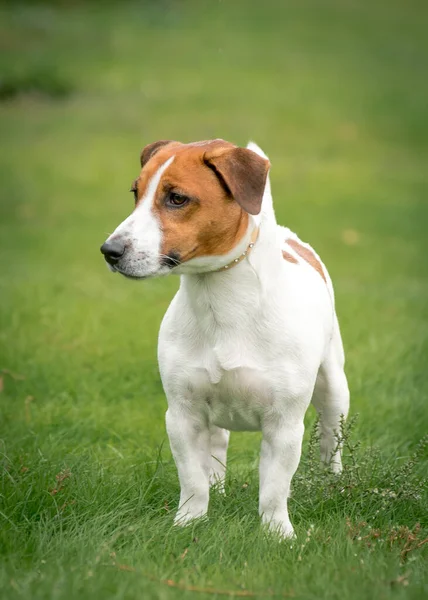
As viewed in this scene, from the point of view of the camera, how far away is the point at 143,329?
920 centimetres

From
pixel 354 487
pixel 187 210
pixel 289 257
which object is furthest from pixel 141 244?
pixel 354 487

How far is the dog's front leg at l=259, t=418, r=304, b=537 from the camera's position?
476 centimetres

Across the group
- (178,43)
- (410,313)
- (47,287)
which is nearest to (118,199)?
(47,287)

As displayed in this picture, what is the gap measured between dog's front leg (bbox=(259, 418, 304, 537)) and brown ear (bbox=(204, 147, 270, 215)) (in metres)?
1.15

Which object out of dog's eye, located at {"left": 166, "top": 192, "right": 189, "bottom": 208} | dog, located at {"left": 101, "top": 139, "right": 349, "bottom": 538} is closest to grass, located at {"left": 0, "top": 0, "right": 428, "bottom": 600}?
dog, located at {"left": 101, "top": 139, "right": 349, "bottom": 538}

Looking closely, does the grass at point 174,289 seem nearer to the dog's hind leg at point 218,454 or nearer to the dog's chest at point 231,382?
the dog's hind leg at point 218,454

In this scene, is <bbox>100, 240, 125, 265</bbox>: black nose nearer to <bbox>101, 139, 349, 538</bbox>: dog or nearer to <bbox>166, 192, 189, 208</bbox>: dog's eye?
<bbox>101, 139, 349, 538</bbox>: dog

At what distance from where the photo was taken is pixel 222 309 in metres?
4.67

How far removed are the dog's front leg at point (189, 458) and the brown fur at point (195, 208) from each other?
92 cm

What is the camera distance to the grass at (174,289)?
448 centimetres

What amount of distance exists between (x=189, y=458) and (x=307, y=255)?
57.9 inches

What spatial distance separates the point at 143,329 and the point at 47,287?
2445 millimetres

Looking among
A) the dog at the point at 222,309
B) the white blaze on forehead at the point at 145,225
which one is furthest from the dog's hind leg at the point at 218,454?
the white blaze on forehead at the point at 145,225

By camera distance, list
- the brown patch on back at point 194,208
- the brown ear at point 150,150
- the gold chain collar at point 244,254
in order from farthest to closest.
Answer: the brown ear at point 150,150
the gold chain collar at point 244,254
the brown patch on back at point 194,208
